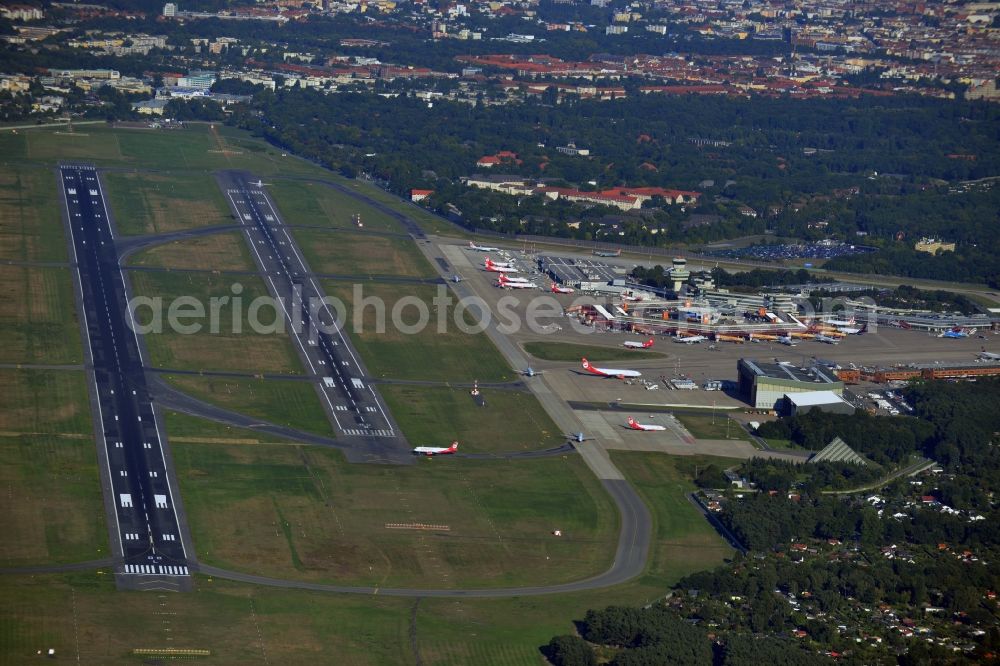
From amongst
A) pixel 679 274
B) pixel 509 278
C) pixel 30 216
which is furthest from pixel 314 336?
pixel 30 216

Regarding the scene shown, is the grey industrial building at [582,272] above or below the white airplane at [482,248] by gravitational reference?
above

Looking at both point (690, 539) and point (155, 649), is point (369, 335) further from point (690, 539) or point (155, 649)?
Result: point (155, 649)

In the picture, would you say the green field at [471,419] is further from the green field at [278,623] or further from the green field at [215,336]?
the green field at [278,623]

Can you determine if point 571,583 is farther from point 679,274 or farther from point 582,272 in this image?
point 582,272

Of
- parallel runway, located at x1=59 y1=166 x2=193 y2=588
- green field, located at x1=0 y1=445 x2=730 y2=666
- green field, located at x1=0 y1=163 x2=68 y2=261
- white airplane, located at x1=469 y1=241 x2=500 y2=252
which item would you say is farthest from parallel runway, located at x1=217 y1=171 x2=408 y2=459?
green field, located at x1=0 y1=445 x2=730 y2=666

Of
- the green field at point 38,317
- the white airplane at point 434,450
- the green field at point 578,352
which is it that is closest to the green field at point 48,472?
the green field at point 38,317

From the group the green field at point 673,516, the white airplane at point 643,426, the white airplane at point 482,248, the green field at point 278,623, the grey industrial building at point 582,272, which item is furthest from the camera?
the white airplane at point 482,248

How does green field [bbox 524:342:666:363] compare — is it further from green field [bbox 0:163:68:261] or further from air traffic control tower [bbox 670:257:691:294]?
green field [bbox 0:163:68:261]
